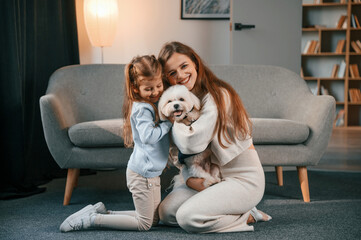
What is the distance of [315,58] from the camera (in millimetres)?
6168

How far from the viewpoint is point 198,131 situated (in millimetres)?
1699

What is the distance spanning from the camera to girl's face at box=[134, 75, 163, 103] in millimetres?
1705

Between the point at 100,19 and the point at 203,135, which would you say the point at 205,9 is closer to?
the point at 100,19

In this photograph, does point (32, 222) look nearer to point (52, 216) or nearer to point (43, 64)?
point (52, 216)

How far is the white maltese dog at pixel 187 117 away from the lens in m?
1.63

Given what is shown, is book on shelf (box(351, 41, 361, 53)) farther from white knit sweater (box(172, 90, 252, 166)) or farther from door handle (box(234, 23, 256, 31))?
white knit sweater (box(172, 90, 252, 166))

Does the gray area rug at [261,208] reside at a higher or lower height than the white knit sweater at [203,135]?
lower

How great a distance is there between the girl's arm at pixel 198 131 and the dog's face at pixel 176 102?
6 centimetres

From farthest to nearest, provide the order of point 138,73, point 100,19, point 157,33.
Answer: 1. point 157,33
2. point 100,19
3. point 138,73

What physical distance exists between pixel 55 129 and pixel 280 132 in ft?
4.15

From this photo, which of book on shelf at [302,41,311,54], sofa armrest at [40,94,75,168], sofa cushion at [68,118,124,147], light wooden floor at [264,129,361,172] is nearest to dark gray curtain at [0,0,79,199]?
sofa armrest at [40,94,75,168]

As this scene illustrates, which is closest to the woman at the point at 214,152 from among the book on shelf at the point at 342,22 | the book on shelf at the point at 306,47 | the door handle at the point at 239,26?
the door handle at the point at 239,26

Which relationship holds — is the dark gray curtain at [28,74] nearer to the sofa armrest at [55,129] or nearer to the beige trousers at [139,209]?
the sofa armrest at [55,129]

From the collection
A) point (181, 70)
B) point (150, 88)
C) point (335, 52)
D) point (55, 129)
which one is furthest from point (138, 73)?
point (335, 52)
